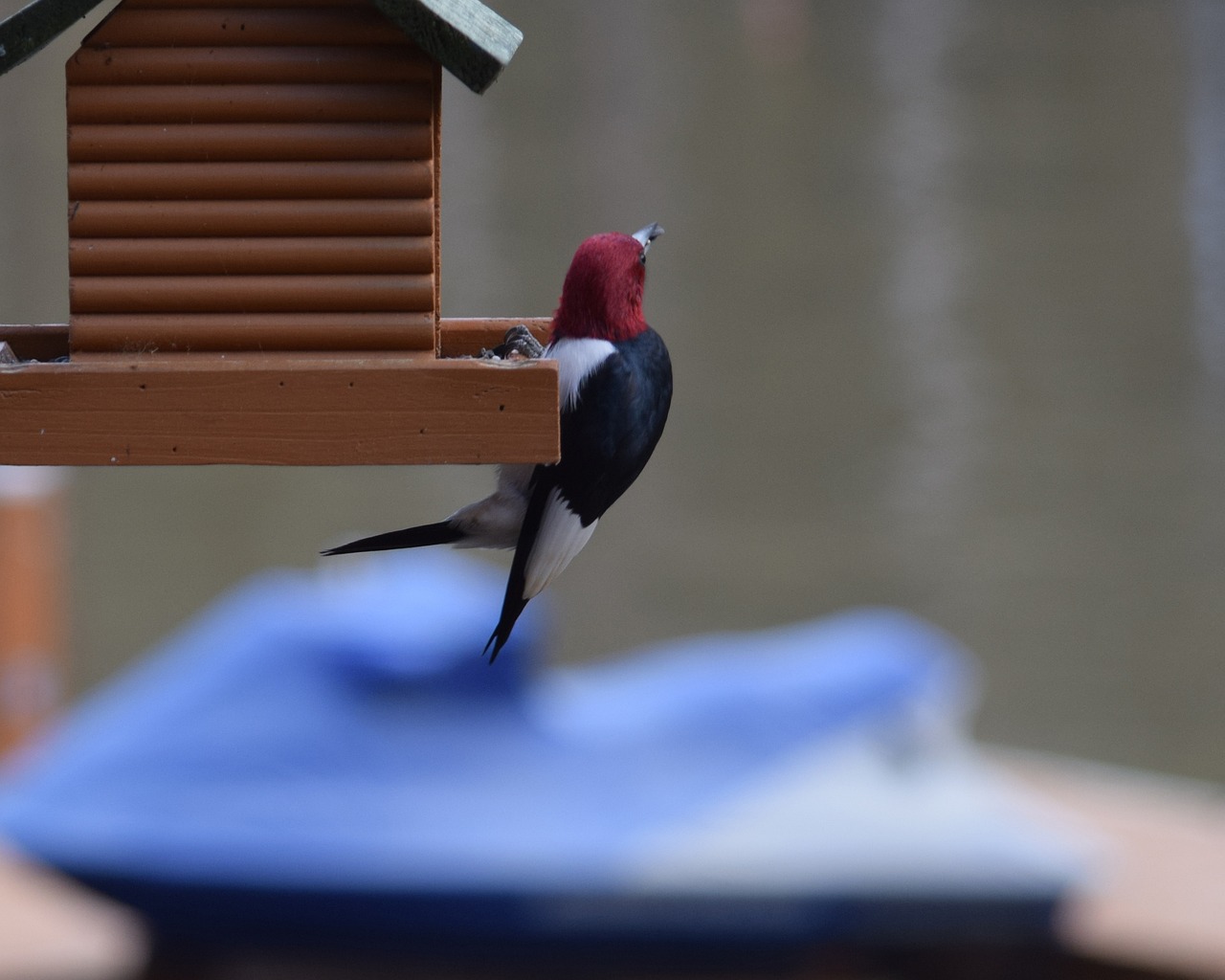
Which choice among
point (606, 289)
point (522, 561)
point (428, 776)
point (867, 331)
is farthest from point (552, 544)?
point (867, 331)

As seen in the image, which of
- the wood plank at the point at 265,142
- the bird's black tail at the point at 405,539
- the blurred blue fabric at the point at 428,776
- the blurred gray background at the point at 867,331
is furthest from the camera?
the blurred gray background at the point at 867,331

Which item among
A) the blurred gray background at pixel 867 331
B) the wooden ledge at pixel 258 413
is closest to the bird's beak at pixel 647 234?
the wooden ledge at pixel 258 413

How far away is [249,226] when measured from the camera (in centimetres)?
99

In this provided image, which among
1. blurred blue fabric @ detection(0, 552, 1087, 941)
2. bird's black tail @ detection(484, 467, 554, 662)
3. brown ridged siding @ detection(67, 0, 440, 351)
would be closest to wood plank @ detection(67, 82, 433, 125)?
brown ridged siding @ detection(67, 0, 440, 351)

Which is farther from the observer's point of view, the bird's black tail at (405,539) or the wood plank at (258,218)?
the wood plank at (258,218)

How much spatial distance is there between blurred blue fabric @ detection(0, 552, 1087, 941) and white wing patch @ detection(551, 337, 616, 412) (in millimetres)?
3384

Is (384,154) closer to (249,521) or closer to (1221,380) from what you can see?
(249,521)

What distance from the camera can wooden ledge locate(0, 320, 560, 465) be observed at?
37.6 inches

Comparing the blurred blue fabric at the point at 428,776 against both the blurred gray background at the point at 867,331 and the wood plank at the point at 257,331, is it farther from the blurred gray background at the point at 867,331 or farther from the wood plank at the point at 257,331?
the wood plank at the point at 257,331

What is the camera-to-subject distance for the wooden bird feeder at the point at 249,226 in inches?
37.9

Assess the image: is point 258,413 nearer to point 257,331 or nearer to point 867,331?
point 257,331

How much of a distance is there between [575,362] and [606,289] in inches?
1.9

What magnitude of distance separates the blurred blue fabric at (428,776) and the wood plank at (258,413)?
338cm

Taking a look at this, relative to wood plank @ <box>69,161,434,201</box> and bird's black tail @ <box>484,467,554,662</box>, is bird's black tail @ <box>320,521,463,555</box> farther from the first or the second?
wood plank @ <box>69,161,434,201</box>
